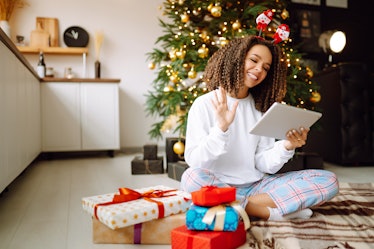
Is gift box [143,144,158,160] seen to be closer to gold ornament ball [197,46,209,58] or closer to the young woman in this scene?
gold ornament ball [197,46,209,58]

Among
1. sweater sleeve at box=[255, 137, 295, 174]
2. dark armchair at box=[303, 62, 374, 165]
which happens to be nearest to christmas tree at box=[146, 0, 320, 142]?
dark armchair at box=[303, 62, 374, 165]

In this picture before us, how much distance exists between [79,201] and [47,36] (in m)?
2.40

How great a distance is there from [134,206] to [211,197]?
0.25m

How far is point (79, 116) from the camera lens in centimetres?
337

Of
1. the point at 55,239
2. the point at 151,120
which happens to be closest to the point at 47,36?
the point at 151,120

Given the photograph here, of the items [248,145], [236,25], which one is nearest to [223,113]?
[248,145]

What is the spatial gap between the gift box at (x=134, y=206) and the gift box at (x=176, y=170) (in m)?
0.92

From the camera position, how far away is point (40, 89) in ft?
10.6

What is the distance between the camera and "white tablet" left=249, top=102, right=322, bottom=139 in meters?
1.11

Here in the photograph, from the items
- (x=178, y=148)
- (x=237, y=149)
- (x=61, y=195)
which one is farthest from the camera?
(x=178, y=148)

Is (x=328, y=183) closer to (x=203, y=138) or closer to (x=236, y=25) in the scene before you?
(x=203, y=138)

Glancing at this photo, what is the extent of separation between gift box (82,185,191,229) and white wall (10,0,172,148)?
2.72 meters

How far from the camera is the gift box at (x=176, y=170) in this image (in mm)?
2217

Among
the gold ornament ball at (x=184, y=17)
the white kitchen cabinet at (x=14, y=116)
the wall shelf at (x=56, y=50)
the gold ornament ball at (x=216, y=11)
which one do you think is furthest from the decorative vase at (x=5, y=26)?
the gold ornament ball at (x=216, y=11)
